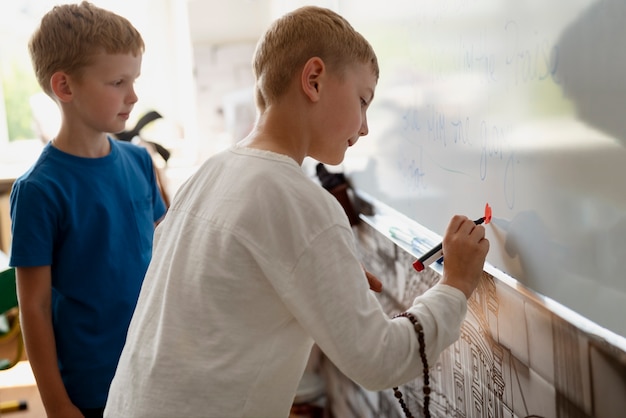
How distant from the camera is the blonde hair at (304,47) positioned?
904 millimetres

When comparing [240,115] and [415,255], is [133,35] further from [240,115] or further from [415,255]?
[240,115]

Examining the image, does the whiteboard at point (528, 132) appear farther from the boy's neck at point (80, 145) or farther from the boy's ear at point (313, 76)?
the boy's neck at point (80, 145)

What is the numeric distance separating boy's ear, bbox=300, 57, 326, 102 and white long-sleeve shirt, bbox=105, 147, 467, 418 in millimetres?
105

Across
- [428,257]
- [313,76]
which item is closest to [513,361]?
[428,257]

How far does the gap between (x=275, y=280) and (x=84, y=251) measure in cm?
58

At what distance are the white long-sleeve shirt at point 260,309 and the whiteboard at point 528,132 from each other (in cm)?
15

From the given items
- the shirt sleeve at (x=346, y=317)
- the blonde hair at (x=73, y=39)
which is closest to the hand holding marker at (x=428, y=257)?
the shirt sleeve at (x=346, y=317)

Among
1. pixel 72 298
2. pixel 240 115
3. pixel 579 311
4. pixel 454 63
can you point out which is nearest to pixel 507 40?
pixel 454 63

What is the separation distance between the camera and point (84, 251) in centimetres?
124

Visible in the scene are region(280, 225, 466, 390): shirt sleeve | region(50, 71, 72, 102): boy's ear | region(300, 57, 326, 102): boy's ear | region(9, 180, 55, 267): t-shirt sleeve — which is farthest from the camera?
region(50, 71, 72, 102): boy's ear

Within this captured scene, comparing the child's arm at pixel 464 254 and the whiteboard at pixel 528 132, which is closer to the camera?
the whiteboard at pixel 528 132

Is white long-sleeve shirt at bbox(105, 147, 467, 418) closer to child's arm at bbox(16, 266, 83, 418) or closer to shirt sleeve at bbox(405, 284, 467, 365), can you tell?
shirt sleeve at bbox(405, 284, 467, 365)

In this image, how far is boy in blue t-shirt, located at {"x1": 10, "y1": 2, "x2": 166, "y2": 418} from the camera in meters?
1.19

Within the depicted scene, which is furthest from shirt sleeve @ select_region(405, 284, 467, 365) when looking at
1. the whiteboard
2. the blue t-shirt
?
the blue t-shirt
